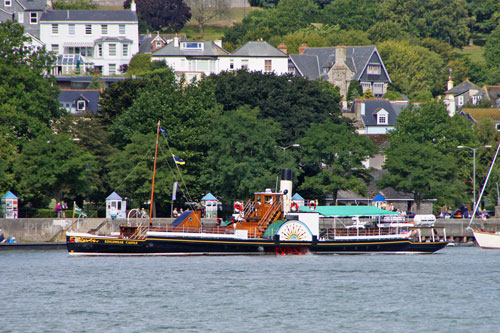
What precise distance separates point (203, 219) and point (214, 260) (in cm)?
1743

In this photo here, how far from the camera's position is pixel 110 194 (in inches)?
3620

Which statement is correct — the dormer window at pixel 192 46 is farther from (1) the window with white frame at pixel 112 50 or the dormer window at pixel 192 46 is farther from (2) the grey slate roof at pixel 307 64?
(2) the grey slate roof at pixel 307 64

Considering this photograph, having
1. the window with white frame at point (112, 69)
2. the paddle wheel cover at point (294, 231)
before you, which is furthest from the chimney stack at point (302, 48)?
the paddle wheel cover at point (294, 231)

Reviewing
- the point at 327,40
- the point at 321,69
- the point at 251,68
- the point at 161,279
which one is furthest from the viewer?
the point at 327,40

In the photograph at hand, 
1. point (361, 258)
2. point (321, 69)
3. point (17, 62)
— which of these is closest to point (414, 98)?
point (321, 69)

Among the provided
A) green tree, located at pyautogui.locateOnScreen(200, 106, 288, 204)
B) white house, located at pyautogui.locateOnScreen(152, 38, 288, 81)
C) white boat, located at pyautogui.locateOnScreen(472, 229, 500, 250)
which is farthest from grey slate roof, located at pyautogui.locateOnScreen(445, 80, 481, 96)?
white boat, located at pyautogui.locateOnScreen(472, 229, 500, 250)

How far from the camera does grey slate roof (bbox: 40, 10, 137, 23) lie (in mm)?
157375

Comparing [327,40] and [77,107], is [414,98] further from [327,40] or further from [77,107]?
[77,107]

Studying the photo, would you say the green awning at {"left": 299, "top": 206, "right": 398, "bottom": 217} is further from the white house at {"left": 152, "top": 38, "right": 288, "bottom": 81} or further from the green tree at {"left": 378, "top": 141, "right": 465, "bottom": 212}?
the white house at {"left": 152, "top": 38, "right": 288, "bottom": 81}

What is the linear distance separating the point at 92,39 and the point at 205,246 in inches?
3605

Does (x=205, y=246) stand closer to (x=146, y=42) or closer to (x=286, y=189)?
(x=286, y=189)

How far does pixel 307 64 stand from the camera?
541ft

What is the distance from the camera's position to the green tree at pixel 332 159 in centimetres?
9662

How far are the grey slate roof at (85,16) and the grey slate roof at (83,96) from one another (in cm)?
3501
